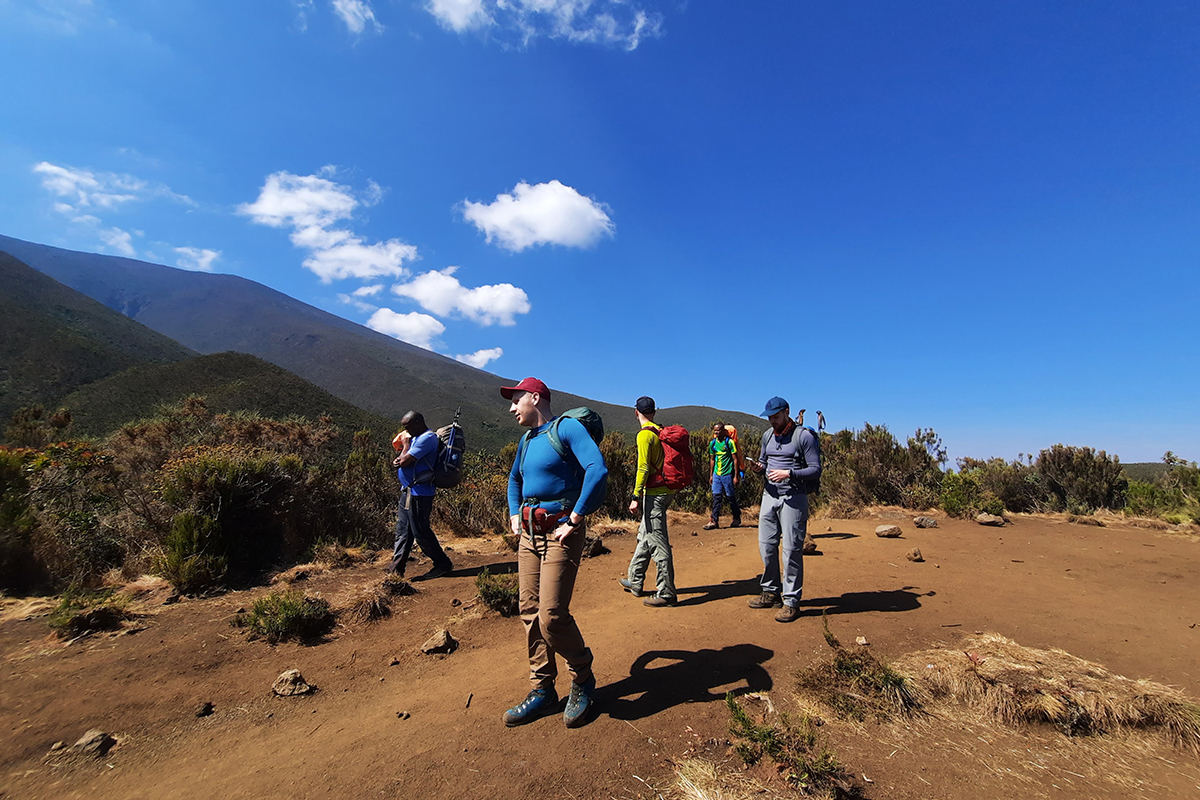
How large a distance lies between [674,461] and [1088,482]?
972 cm

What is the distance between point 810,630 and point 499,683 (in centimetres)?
254

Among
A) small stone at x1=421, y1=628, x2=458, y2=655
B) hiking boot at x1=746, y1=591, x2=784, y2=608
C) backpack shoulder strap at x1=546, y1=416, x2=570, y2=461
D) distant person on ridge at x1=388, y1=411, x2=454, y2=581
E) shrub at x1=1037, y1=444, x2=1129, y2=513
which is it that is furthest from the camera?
shrub at x1=1037, y1=444, x2=1129, y2=513

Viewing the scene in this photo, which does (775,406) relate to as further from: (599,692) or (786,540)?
(599,692)

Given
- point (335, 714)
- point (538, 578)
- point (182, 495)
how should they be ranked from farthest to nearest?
point (182, 495), point (335, 714), point (538, 578)

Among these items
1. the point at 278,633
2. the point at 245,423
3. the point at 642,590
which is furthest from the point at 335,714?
the point at 245,423

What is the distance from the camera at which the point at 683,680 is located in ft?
11.4

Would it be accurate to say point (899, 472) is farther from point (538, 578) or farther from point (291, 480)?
point (291, 480)

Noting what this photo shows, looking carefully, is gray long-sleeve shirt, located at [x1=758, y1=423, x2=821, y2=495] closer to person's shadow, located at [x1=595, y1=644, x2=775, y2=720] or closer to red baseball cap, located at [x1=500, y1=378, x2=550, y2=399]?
person's shadow, located at [x1=595, y1=644, x2=775, y2=720]

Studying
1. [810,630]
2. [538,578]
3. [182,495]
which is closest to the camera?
[538,578]

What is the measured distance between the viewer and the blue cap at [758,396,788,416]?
15.4ft

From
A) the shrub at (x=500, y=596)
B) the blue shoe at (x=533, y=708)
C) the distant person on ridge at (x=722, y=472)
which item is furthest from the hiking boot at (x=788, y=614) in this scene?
the distant person on ridge at (x=722, y=472)

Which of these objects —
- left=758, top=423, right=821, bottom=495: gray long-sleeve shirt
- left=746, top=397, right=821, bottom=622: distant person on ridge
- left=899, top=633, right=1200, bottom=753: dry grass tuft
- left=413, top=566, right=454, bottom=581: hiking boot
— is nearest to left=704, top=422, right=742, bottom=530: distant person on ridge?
left=746, top=397, right=821, bottom=622: distant person on ridge

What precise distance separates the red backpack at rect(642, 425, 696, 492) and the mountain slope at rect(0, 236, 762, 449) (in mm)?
45785

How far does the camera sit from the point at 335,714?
3.39 metres
